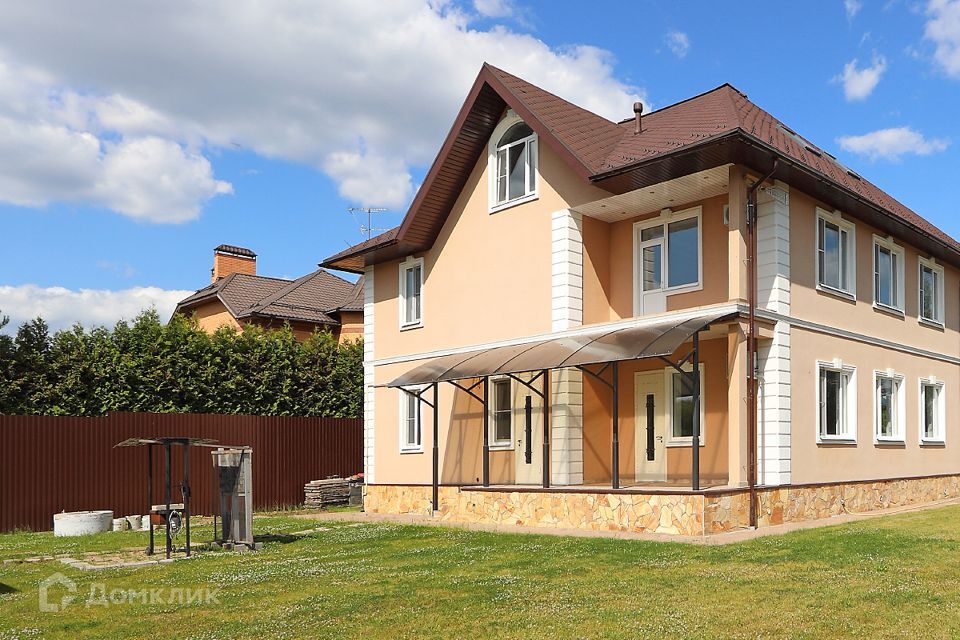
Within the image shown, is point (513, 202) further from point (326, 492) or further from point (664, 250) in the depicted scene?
point (326, 492)

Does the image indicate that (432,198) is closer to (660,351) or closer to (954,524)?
(660,351)

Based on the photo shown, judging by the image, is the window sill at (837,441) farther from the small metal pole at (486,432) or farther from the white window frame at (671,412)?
the small metal pole at (486,432)

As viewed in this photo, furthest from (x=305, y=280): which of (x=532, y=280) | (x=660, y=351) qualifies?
(x=660, y=351)

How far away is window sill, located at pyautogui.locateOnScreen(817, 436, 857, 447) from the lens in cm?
1592

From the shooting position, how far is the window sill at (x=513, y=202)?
58.5ft

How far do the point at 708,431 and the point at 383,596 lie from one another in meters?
8.80

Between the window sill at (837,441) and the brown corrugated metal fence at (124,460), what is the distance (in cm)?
1172

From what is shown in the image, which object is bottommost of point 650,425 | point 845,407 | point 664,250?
point 650,425

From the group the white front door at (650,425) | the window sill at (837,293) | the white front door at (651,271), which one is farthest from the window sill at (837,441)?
the white front door at (651,271)

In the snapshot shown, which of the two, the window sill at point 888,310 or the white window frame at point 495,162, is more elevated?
the white window frame at point 495,162

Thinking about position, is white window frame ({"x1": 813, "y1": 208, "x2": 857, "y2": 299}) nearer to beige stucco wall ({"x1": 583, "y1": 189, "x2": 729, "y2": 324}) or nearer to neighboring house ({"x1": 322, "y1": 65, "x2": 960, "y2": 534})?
neighboring house ({"x1": 322, "y1": 65, "x2": 960, "y2": 534})

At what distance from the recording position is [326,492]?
2191cm

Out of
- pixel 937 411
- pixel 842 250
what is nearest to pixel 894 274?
pixel 842 250

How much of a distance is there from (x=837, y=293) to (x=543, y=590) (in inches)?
396
